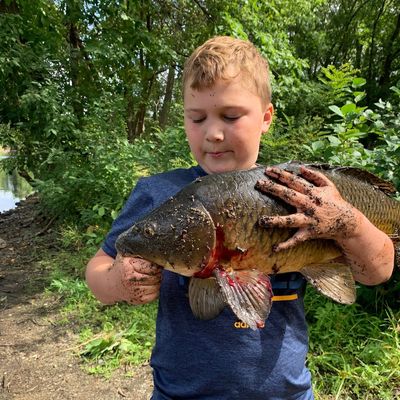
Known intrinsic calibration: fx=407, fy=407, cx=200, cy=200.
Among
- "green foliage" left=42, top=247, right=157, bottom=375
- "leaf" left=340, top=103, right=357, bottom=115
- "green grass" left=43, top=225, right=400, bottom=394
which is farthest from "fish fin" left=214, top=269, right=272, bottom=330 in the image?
"leaf" left=340, top=103, right=357, bottom=115

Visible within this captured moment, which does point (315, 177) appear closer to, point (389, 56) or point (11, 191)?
point (389, 56)

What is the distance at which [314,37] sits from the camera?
16.7 meters

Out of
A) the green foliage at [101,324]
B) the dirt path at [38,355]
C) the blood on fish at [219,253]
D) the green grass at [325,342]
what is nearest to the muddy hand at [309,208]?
the blood on fish at [219,253]

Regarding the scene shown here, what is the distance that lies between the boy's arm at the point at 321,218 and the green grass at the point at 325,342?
6.17 ft

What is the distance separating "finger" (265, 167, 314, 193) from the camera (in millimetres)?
1363

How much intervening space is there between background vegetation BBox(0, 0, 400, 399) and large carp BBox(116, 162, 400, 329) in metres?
2.06

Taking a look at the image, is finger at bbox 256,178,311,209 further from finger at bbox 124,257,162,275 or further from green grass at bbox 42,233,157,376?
green grass at bbox 42,233,157,376

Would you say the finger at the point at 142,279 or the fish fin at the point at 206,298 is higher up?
the finger at the point at 142,279

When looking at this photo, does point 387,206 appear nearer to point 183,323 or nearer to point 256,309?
point 256,309

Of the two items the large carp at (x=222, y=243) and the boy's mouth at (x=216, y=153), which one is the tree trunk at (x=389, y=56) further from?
the large carp at (x=222, y=243)

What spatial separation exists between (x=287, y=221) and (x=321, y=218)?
127 mm

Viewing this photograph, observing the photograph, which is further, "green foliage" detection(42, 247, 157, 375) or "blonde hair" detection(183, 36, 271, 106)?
"green foliage" detection(42, 247, 157, 375)

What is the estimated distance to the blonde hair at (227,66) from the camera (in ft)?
5.30

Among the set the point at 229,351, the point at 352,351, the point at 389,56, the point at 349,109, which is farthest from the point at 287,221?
the point at 389,56
